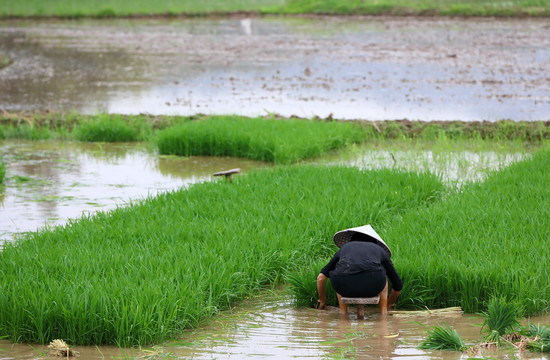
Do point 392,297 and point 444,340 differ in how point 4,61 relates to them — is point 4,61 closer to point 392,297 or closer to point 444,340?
point 392,297

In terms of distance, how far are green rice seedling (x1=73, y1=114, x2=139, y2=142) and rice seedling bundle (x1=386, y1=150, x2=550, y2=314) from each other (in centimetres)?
496

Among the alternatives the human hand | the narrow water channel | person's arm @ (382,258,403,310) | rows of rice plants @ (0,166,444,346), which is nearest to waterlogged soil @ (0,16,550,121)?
the narrow water channel

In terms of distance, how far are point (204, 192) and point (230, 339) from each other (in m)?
2.48

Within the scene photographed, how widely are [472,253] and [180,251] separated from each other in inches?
69.9

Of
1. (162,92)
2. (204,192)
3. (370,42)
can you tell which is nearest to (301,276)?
(204,192)

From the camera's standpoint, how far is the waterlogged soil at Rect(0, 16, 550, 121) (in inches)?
439

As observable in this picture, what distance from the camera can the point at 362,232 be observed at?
389cm

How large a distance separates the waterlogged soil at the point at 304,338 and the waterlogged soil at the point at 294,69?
574 cm

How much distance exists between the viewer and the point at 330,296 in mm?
4133

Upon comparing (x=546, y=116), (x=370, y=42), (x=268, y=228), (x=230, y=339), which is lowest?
(x=230, y=339)

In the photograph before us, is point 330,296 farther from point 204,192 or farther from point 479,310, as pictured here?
point 204,192

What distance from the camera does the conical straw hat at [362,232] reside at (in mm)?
3904

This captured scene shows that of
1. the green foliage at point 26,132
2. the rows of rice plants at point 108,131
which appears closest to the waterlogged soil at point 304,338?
Result: the rows of rice plants at point 108,131

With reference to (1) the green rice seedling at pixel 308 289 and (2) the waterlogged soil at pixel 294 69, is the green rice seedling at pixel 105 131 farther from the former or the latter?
(1) the green rice seedling at pixel 308 289
